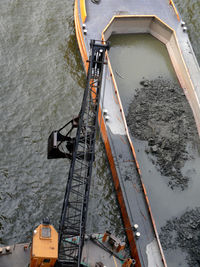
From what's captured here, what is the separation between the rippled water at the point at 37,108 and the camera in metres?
32.7

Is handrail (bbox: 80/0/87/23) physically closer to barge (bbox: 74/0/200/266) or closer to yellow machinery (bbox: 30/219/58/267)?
barge (bbox: 74/0/200/266)

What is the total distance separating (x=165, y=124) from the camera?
38.5 meters

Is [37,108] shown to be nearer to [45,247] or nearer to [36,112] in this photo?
[36,112]

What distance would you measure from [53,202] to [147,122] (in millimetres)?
11730

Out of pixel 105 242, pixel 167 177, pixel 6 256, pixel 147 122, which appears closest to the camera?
pixel 6 256

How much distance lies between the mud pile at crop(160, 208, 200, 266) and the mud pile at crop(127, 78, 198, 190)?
3212 mm

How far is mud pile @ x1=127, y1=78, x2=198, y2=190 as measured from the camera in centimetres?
3634

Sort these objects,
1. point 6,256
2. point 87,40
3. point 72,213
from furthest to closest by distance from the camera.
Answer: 1. point 87,40
2. point 72,213
3. point 6,256

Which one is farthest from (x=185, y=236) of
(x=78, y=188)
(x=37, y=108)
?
(x=37, y=108)

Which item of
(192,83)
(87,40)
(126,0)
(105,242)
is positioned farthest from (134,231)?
(126,0)

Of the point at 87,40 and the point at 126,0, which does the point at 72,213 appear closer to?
the point at 87,40

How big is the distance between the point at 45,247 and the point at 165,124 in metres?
18.5

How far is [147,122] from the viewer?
126 feet

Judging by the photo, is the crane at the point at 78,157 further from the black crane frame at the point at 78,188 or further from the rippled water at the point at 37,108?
the rippled water at the point at 37,108
